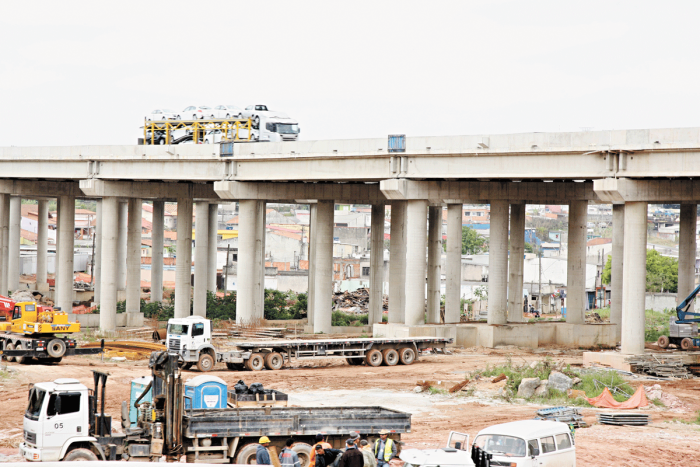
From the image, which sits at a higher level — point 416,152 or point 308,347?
point 416,152

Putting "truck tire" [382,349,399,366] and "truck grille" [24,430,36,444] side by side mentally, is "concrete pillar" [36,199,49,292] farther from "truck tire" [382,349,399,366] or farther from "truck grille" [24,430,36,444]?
"truck grille" [24,430,36,444]

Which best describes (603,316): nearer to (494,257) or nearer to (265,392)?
(494,257)

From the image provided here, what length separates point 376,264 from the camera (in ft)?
204

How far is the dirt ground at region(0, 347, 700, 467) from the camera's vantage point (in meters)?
23.1

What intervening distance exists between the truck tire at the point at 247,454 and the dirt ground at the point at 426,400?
4767mm

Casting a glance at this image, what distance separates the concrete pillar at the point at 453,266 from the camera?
55.6 m

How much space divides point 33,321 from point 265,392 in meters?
17.3

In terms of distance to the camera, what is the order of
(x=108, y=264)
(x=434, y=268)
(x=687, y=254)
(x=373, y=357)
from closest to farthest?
(x=373, y=357)
(x=687, y=254)
(x=108, y=264)
(x=434, y=268)

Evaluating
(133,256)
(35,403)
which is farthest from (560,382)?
(133,256)

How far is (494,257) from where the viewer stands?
5075 centimetres

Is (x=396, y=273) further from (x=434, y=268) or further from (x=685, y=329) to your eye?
(x=685, y=329)

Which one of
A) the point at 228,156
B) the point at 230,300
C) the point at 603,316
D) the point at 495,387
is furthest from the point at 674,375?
the point at 230,300

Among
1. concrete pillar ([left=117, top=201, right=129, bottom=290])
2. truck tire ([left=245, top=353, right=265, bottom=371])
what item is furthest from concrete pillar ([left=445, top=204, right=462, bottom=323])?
concrete pillar ([left=117, top=201, right=129, bottom=290])

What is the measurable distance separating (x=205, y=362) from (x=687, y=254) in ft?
105
